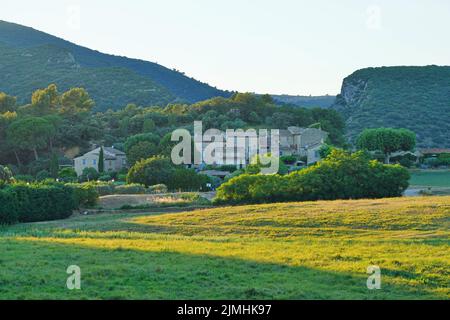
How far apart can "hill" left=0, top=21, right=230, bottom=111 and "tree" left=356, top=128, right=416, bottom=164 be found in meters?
65.2

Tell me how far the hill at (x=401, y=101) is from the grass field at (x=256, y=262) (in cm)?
7198

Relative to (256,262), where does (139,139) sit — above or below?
above

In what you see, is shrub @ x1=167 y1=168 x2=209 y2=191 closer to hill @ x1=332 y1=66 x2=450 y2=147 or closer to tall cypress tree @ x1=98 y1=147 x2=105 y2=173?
tall cypress tree @ x1=98 y1=147 x2=105 y2=173

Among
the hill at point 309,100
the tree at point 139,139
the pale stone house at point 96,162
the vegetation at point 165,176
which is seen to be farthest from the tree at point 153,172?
the hill at point 309,100

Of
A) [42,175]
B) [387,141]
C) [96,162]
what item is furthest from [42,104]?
[387,141]

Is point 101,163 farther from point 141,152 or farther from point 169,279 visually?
point 169,279

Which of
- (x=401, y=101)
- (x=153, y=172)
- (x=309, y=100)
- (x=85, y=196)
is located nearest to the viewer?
(x=85, y=196)

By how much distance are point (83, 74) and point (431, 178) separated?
4088 inches

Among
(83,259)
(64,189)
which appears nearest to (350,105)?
(64,189)

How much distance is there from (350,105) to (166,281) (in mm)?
113986

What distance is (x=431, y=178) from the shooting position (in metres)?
57.9

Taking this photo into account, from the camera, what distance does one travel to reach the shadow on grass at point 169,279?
12242 millimetres

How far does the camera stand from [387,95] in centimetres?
11856
